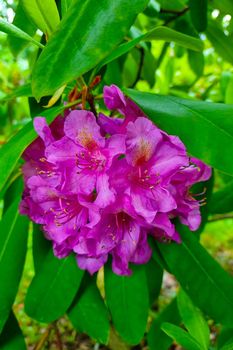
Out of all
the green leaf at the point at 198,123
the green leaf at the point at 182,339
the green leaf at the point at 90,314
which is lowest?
the green leaf at the point at 90,314

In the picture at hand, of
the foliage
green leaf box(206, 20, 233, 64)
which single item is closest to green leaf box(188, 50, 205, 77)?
the foliage

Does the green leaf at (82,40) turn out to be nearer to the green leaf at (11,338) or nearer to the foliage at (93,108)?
the foliage at (93,108)

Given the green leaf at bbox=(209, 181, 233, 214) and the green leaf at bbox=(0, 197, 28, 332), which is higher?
Answer: the green leaf at bbox=(209, 181, 233, 214)

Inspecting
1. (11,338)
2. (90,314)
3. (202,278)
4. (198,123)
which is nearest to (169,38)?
(198,123)

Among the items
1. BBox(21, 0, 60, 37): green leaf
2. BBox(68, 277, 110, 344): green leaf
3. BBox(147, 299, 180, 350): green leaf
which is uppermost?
BBox(21, 0, 60, 37): green leaf

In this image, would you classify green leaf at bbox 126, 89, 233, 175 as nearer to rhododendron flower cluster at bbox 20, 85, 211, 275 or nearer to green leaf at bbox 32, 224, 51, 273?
rhododendron flower cluster at bbox 20, 85, 211, 275

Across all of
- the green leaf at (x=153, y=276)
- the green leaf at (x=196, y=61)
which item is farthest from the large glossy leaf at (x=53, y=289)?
the green leaf at (x=196, y=61)

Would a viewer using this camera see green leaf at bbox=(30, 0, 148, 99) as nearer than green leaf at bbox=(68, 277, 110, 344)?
Yes

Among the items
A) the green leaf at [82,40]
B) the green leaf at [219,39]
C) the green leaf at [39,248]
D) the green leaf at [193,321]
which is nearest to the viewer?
the green leaf at [82,40]
